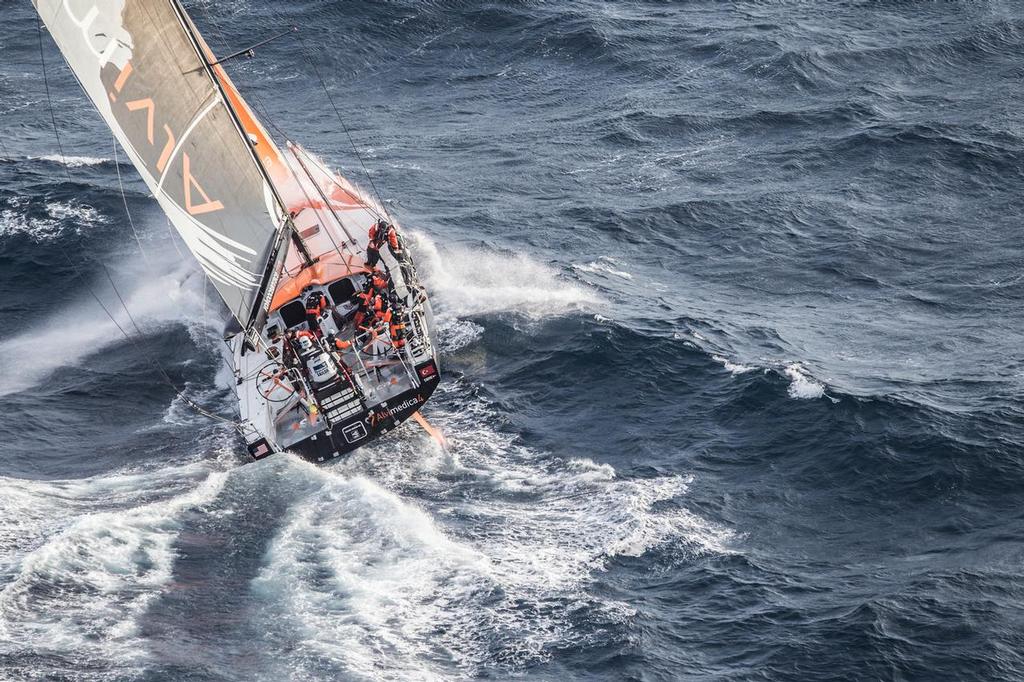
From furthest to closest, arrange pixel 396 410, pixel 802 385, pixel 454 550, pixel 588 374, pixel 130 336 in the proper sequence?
pixel 130 336, pixel 588 374, pixel 802 385, pixel 396 410, pixel 454 550

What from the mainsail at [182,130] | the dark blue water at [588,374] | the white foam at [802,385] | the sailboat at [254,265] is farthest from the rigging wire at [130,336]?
the white foam at [802,385]

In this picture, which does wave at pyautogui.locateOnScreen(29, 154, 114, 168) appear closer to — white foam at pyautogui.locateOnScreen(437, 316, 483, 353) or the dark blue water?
the dark blue water

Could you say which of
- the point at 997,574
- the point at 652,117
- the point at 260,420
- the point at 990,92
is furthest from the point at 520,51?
the point at 997,574

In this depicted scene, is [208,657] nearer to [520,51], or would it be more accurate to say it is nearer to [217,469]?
[217,469]

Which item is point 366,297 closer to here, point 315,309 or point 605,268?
point 315,309

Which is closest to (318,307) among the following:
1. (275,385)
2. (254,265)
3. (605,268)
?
(254,265)

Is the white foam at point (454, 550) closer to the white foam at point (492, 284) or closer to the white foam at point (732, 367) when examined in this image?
the white foam at point (732, 367)
